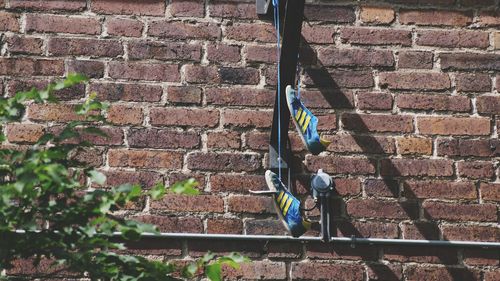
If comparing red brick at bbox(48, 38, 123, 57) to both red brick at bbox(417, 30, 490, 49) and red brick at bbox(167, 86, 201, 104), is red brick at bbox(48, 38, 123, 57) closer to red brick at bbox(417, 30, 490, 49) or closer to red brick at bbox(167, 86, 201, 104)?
red brick at bbox(167, 86, 201, 104)

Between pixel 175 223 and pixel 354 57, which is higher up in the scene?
pixel 354 57

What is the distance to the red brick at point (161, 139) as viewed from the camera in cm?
257

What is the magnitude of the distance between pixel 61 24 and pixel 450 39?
130cm

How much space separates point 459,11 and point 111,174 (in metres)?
1.29

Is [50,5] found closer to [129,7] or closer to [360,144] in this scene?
[129,7]

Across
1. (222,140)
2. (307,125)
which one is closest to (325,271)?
(222,140)

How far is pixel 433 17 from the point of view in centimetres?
273

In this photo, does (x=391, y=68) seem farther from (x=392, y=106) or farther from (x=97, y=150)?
(x=97, y=150)

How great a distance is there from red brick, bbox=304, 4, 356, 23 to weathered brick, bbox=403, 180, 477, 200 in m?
0.59

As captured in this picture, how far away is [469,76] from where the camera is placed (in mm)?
2697

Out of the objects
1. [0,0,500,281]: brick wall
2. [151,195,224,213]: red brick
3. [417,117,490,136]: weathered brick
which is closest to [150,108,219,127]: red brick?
[0,0,500,281]: brick wall

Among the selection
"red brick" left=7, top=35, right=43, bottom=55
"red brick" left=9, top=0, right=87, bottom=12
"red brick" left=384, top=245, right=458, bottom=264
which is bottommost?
"red brick" left=384, top=245, right=458, bottom=264

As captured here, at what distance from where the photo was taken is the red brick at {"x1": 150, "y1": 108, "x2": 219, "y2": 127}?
2.59 metres

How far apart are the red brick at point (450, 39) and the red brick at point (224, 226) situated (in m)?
0.87
